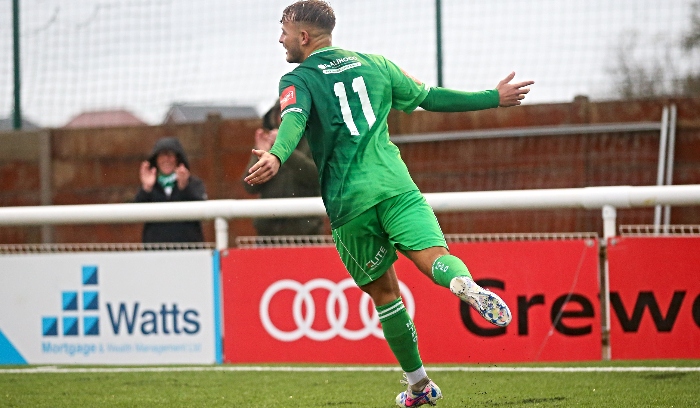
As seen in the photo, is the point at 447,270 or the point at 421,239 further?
the point at 421,239

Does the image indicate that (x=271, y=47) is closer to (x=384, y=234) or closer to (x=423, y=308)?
(x=423, y=308)

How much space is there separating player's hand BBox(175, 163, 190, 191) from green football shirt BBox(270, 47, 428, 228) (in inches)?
136

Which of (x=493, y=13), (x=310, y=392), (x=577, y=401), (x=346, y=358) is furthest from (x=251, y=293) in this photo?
(x=493, y=13)

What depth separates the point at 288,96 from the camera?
15.1ft

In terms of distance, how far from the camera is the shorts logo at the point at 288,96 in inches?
180

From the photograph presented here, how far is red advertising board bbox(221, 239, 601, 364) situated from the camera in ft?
22.2

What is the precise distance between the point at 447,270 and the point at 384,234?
0.49m

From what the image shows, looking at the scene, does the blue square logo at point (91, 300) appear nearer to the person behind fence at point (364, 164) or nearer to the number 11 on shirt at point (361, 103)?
the person behind fence at point (364, 164)

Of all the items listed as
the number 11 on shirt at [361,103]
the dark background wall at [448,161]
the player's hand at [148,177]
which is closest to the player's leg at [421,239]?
the number 11 on shirt at [361,103]

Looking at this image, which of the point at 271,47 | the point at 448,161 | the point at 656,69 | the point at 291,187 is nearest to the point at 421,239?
the point at 291,187

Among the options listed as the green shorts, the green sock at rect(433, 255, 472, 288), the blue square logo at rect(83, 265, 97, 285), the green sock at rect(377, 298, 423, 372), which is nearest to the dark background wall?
the blue square logo at rect(83, 265, 97, 285)

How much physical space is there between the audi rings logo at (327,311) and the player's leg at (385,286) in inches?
80.2

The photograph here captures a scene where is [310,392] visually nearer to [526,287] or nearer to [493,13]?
[526,287]

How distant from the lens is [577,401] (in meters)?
5.25
